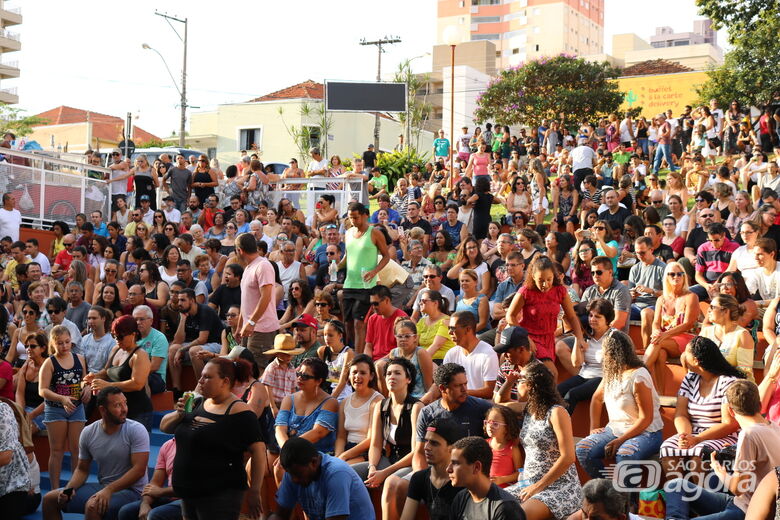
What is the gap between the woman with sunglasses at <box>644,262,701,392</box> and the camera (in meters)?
8.42

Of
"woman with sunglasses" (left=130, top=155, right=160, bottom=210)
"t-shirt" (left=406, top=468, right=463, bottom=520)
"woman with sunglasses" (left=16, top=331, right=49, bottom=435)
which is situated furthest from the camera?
"woman with sunglasses" (left=130, top=155, right=160, bottom=210)

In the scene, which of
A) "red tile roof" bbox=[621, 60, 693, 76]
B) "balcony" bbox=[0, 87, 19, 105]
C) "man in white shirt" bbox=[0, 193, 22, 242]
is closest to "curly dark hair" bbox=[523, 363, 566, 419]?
"man in white shirt" bbox=[0, 193, 22, 242]

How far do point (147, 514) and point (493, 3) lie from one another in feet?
280

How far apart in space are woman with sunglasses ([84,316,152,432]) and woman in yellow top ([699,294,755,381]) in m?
5.26

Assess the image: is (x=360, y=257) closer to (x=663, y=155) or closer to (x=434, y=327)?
(x=434, y=327)

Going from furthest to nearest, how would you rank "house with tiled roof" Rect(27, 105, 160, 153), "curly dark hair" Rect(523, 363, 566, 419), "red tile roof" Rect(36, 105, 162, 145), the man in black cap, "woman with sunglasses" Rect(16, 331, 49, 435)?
"red tile roof" Rect(36, 105, 162, 145)
"house with tiled roof" Rect(27, 105, 160, 153)
"woman with sunglasses" Rect(16, 331, 49, 435)
the man in black cap
"curly dark hair" Rect(523, 363, 566, 419)

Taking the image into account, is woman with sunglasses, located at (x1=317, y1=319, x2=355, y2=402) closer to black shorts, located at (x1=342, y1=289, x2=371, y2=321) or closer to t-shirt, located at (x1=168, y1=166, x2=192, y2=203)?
black shorts, located at (x1=342, y1=289, x2=371, y2=321)

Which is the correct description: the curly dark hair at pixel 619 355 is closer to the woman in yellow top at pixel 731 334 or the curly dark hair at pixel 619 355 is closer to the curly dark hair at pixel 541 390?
the curly dark hair at pixel 541 390

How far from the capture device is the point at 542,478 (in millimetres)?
6051

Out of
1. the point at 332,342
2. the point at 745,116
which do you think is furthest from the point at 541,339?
the point at 745,116

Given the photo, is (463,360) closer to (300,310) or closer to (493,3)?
(300,310)

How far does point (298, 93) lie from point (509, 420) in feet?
156

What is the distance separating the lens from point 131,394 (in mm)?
8648

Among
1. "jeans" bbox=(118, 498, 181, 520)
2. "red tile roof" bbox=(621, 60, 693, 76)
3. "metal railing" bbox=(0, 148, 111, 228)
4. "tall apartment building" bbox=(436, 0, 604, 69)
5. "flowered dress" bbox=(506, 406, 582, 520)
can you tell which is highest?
"tall apartment building" bbox=(436, 0, 604, 69)
